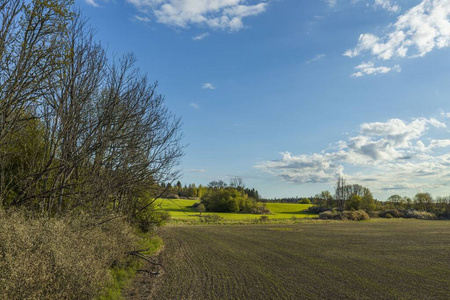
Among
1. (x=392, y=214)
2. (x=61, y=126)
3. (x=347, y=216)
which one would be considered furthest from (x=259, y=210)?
(x=61, y=126)

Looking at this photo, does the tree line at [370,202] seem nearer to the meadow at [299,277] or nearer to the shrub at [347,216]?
the shrub at [347,216]

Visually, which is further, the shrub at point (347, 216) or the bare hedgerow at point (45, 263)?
the shrub at point (347, 216)

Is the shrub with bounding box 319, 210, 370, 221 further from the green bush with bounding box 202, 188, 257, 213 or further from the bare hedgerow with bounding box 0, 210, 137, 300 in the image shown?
the bare hedgerow with bounding box 0, 210, 137, 300

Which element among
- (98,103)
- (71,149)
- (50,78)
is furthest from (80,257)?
(98,103)

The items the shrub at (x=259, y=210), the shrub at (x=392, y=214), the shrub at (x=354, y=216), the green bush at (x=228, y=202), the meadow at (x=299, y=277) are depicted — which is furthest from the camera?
the shrub at (x=259, y=210)

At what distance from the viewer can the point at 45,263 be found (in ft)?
22.0

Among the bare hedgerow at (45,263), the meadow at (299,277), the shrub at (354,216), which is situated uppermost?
the bare hedgerow at (45,263)

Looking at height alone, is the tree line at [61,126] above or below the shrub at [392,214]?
above

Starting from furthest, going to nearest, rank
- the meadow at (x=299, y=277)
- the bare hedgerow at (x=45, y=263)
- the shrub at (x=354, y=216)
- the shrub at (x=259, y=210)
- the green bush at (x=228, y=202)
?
the shrub at (x=259, y=210) < the green bush at (x=228, y=202) < the shrub at (x=354, y=216) < the meadow at (x=299, y=277) < the bare hedgerow at (x=45, y=263)

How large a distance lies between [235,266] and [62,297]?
11.7m

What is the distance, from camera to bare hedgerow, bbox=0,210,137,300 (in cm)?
601

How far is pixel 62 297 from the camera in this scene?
6777 mm

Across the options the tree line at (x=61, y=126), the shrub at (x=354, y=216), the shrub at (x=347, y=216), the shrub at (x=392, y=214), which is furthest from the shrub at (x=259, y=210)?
the tree line at (x=61, y=126)

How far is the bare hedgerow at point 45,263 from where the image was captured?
601 centimetres
